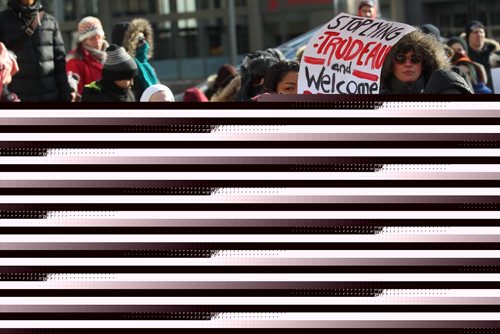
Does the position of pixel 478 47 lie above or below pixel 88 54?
below

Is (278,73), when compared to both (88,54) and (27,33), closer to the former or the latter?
(27,33)

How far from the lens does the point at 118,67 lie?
845 cm

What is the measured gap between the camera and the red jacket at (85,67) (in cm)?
991

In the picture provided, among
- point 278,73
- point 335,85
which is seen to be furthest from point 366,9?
point 335,85

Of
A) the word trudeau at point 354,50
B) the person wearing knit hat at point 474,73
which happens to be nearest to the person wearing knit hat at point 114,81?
the word trudeau at point 354,50

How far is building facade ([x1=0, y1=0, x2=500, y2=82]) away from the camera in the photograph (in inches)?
1797

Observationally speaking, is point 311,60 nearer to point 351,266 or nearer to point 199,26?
point 351,266

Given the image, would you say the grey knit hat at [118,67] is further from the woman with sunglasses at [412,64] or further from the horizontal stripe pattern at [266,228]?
the horizontal stripe pattern at [266,228]

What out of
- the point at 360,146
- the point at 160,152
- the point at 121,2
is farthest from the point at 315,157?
the point at 121,2

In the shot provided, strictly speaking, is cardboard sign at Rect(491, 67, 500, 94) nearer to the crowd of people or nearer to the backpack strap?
the crowd of people

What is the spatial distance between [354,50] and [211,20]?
42.8 m

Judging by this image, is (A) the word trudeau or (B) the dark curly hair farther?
(B) the dark curly hair

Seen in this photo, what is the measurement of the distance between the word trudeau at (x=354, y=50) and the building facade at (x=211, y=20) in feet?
130

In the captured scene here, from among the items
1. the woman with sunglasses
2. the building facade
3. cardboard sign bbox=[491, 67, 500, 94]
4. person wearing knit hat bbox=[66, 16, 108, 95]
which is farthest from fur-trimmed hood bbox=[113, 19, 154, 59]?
the building facade
